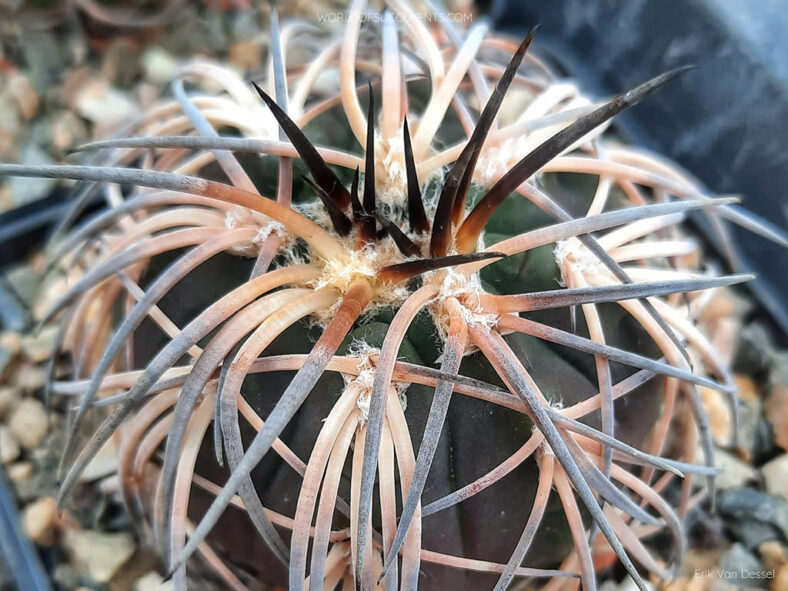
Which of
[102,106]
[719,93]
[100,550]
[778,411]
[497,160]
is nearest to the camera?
[497,160]

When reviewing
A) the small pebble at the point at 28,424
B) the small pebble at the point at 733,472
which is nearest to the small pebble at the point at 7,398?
the small pebble at the point at 28,424

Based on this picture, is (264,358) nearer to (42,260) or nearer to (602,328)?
(602,328)

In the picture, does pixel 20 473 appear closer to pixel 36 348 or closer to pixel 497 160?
pixel 36 348

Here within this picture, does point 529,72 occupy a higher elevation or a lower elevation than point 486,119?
higher

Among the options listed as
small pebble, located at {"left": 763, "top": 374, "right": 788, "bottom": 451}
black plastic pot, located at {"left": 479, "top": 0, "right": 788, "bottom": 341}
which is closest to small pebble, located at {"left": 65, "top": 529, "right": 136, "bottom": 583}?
small pebble, located at {"left": 763, "top": 374, "right": 788, "bottom": 451}

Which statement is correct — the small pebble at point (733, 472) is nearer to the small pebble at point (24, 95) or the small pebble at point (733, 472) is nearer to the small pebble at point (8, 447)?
the small pebble at point (8, 447)

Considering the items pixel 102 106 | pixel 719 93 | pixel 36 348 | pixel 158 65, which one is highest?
pixel 158 65

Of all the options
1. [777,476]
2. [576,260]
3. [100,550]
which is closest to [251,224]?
[576,260]

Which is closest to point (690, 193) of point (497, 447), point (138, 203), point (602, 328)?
point (602, 328)
